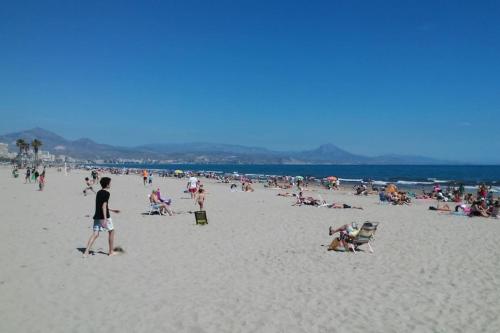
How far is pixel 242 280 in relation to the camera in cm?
674

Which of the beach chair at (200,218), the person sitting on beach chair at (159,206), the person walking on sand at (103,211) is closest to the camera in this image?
the person walking on sand at (103,211)

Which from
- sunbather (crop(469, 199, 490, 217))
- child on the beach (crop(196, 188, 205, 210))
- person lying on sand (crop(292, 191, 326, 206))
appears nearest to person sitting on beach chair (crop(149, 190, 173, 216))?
child on the beach (crop(196, 188, 205, 210))

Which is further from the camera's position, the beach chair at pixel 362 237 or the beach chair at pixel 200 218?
the beach chair at pixel 200 218

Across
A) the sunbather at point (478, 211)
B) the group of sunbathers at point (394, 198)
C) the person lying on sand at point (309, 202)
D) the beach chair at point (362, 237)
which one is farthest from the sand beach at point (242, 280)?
the group of sunbathers at point (394, 198)

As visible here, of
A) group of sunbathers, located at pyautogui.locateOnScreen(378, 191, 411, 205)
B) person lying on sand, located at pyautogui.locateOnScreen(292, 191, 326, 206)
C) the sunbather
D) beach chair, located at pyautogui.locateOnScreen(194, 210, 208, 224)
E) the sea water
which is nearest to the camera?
beach chair, located at pyautogui.locateOnScreen(194, 210, 208, 224)

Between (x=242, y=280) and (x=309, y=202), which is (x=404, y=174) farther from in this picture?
(x=242, y=280)

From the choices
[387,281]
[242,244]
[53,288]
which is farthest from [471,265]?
[53,288]

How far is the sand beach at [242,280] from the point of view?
502 centimetres

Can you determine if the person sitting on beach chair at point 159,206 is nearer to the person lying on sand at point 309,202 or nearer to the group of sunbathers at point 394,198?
the person lying on sand at point 309,202

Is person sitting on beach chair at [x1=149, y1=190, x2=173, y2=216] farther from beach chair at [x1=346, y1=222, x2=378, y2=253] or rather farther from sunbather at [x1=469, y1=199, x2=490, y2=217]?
sunbather at [x1=469, y1=199, x2=490, y2=217]

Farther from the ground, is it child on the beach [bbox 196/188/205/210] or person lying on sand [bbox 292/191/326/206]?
child on the beach [bbox 196/188/205/210]

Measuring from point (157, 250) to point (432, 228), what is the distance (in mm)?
8344

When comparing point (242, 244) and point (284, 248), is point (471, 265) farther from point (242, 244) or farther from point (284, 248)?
point (242, 244)

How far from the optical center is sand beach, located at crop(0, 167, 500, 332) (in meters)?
5.02
